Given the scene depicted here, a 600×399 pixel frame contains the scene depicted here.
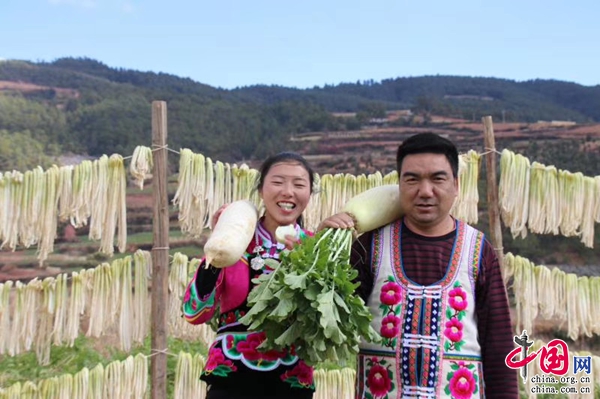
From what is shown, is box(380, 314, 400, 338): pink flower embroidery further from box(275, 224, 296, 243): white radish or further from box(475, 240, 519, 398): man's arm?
box(275, 224, 296, 243): white radish

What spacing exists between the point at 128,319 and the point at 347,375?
50.8 inches

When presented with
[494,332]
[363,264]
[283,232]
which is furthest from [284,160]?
[494,332]

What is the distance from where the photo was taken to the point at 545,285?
3.50 meters

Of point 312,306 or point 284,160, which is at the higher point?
point 284,160

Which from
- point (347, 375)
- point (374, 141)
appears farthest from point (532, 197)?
point (374, 141)

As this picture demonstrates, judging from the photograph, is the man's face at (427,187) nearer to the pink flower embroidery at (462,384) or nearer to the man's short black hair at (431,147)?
the man's short black hair at (431,147)

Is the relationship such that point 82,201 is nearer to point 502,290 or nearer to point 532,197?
point 502,290

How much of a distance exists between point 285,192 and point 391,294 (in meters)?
0.47

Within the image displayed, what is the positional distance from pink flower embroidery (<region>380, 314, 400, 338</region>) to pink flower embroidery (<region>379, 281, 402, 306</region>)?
0.14 feet

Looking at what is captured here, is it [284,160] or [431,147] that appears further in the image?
[284,160]

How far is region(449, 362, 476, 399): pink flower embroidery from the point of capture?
1.88m

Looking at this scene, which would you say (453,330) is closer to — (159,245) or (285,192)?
(285,192)

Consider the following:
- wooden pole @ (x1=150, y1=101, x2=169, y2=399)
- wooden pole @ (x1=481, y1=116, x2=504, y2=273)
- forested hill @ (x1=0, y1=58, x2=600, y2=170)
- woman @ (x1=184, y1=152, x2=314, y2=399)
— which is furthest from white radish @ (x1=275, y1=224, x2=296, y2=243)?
forested hill @ (x1=0, y1=58, x2=600, y2=170)

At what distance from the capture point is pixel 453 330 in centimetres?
189
